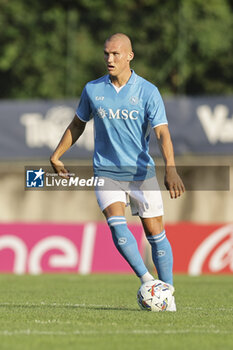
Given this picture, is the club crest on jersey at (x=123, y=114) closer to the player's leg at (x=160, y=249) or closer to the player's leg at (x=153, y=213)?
the player's leg at (x=153, y=213)

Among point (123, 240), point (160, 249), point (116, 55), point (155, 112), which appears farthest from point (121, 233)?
point (116, 55)

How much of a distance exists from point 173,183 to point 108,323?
1484mm

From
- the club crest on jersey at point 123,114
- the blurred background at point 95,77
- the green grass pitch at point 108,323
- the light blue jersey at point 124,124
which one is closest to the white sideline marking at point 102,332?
the green grass pitch at point 108,323

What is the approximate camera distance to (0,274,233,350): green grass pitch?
6.49 meters

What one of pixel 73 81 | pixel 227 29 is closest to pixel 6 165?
pixel 73 81

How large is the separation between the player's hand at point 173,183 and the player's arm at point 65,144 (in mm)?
1100

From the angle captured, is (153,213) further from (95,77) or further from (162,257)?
(95,77)

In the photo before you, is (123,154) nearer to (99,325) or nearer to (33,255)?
(99,325)

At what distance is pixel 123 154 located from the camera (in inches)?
343

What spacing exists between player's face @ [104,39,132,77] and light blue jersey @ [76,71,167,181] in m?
0.20

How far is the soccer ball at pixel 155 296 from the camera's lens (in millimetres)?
8430

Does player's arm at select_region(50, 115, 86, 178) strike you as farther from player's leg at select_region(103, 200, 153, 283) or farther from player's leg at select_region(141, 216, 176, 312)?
player's leg at select_region(141, 216, 176, 312)

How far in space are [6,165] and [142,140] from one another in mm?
19924

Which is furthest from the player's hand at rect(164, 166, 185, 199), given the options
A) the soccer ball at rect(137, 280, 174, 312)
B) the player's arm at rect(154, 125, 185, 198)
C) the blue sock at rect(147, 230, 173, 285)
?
the soccer ball at rect(137, 280, 174, 312)
